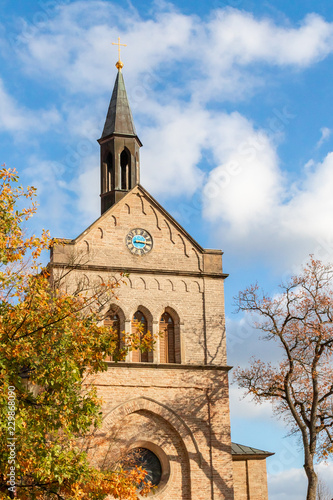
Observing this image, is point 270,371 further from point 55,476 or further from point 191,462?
point 55,476

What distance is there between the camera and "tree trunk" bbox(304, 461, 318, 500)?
2498cm

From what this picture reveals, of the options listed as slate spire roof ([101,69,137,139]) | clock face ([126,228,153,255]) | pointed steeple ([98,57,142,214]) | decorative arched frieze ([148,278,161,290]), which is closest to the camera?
decorative arched frieze ([148,278,161,290])

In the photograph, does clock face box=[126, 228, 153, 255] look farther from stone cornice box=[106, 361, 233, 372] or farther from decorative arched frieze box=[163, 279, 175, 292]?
stone cornice box=[106, 361, 233, 372]

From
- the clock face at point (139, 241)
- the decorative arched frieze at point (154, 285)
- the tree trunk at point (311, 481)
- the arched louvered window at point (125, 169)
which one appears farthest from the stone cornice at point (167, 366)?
the arched louvered window at point (125, 169)

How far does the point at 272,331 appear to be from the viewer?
26.9 m

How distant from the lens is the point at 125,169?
3362 cm

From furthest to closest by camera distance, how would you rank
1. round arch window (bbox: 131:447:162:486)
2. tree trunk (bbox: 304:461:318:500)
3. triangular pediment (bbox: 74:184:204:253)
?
triangular pediment (bbox: 74:184:204:253)
round arch window (bbox: 131:447:162:486)
tree trunk (bbox: 304:461:318:500)

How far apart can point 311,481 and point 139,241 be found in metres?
11.7

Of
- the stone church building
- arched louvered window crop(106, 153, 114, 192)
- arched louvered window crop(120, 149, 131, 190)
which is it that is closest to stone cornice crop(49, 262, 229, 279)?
the stone church building

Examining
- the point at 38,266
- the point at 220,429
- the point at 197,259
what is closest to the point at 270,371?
the point at 220,429

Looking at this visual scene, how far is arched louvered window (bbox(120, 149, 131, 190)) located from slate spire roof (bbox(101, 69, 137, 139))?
105cm

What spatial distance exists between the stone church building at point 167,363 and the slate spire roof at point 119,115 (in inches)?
154

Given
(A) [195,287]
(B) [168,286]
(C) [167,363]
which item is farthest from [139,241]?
(C) [167,363]

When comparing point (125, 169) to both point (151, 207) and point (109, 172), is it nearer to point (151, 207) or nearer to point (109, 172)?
point (109, 172)
